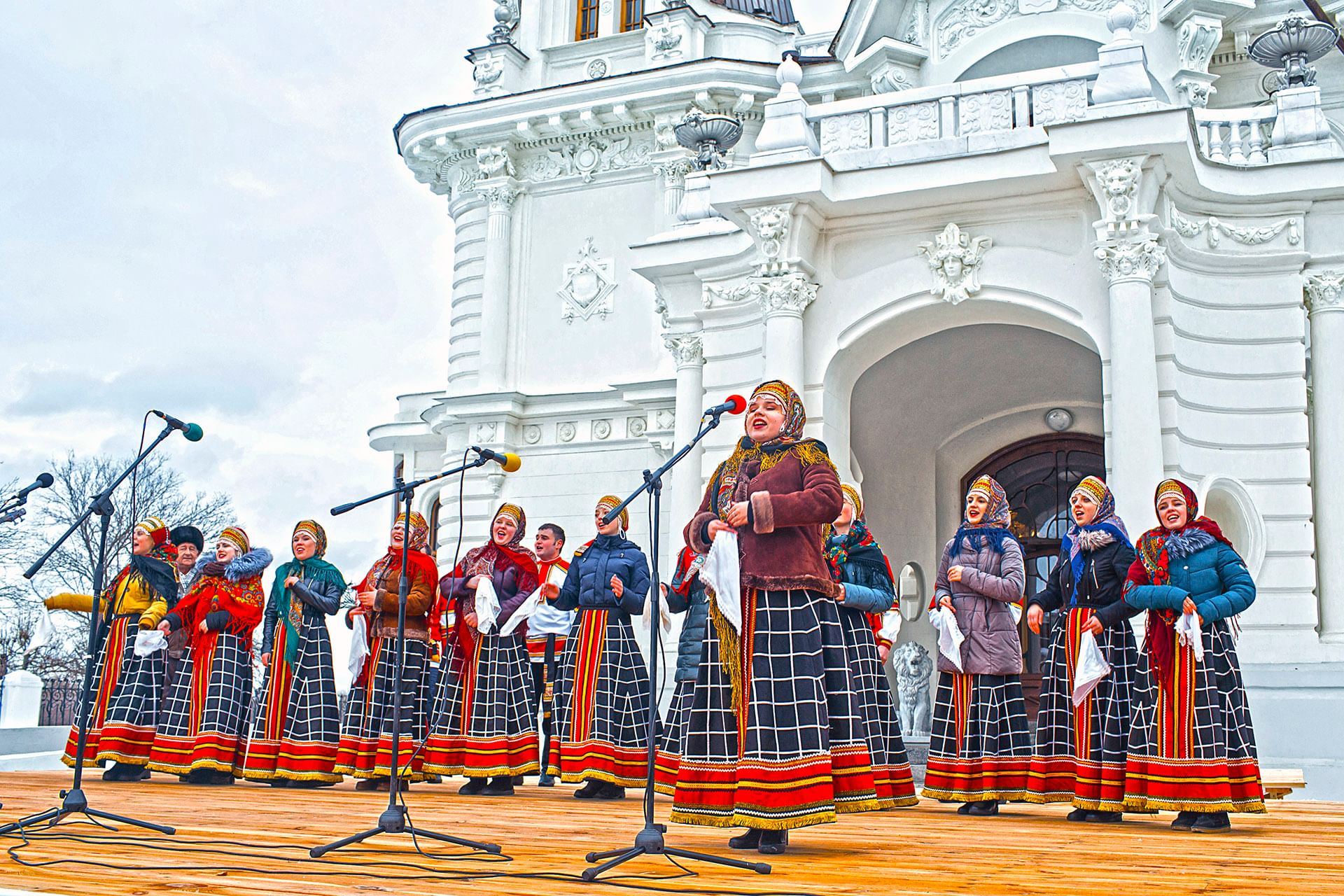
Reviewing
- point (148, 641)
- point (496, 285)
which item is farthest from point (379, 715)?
point (496, 285)

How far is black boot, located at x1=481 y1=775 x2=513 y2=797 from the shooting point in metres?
8.73

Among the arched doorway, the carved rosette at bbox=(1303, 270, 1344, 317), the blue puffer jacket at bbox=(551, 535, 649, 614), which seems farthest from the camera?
the arched doorway

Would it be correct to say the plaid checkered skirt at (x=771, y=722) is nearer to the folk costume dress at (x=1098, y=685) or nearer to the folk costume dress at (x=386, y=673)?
the folk costume dress at (x=1098, y=685)

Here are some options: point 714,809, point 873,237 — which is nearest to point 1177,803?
point 714,809

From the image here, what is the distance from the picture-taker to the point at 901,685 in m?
13.3

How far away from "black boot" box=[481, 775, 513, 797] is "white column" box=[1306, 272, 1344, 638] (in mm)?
6547

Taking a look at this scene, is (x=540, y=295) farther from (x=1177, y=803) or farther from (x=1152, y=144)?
(x=1177, y=803)

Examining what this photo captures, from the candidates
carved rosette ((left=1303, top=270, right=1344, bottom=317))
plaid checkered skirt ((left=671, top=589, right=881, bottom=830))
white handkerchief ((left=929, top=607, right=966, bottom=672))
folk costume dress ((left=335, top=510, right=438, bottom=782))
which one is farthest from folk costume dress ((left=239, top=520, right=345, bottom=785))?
carved rosette ((left=1303, top=270, right=1344, bottom=317))

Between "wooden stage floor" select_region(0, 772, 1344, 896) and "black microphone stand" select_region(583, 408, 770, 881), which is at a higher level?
"black microphone stand" select_region(583, 408, 770, 881)

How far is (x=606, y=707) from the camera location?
8.34 metres

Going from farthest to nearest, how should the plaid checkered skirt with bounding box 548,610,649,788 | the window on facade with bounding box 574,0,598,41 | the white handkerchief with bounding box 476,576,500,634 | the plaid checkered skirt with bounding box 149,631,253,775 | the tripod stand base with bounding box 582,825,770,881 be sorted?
the window on facade with bounding box 574,0,598,41 < the plaid checkered skirt with bounding box 149,631,253,775 < the white handkerchief with bounding box 476,576,500,634 < the plaid checkered skirt with bounding box 548,610,649,788 < the tripod stand base with bounding box 582,825,770,881

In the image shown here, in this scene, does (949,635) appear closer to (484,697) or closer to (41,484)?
(484,697)

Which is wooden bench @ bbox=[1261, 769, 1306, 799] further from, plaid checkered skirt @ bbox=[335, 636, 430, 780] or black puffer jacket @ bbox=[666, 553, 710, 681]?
plaid checkered skirt @ bbox=[335, 636, 430, 780]

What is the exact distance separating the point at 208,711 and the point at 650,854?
17.7 ft
